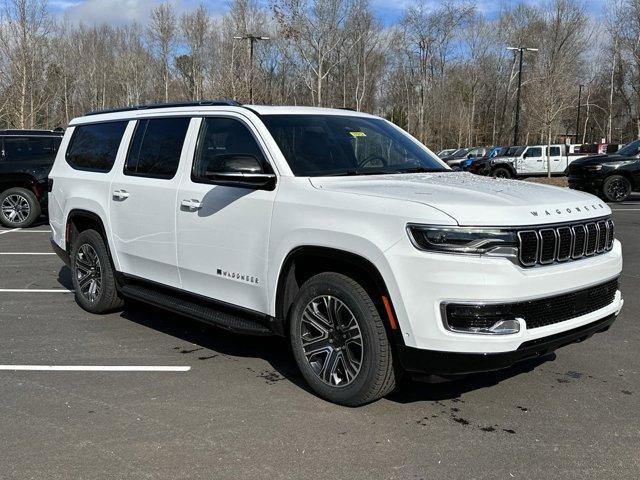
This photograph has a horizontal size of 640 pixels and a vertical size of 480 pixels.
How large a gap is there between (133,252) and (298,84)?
155 feet

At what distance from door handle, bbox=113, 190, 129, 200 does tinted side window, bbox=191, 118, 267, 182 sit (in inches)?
37.1

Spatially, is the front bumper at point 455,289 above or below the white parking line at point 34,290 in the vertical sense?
above

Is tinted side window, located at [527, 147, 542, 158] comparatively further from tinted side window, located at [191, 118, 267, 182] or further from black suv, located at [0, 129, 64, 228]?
tinted side window, located at [191, 118, 267, 182]

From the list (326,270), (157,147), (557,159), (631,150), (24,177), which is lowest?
(326,270)

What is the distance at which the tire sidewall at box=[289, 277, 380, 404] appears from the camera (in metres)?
3.70

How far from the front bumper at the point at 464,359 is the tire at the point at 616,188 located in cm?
1558

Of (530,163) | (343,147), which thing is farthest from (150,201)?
(530,163)

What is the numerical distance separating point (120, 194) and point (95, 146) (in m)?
0.93

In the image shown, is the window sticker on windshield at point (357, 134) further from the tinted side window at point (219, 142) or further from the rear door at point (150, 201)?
the rear door at point (150, 201)

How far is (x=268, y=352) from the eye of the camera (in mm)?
5156

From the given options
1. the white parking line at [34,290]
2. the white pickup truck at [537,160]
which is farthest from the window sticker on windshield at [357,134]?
the white pickup truck at [537,160]

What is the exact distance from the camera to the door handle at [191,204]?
15.4 feet

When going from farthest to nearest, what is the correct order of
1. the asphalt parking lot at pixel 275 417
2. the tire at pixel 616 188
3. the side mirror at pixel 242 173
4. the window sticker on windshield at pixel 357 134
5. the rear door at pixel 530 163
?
the rear door at pixel 530 163 < the tire at pixel 616 188 < the window sticker on windshield at pixel 357 134 < the side mirror at pixel 242 173 < the asphalt parking lot at pixel 275 417

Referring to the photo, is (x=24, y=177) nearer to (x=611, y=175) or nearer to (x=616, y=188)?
(x=611, y=175)
